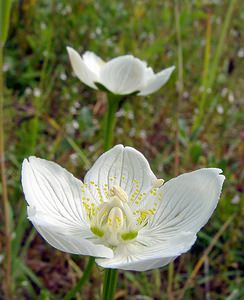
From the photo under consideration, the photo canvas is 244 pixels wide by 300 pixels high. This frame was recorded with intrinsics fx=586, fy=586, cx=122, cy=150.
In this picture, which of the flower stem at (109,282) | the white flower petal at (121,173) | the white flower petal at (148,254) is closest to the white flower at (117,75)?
the white flower petal at (121,173)

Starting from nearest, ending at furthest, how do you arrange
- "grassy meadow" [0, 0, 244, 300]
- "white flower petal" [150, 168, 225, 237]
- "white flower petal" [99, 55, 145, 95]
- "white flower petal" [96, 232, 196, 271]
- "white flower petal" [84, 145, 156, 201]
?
"white flower petal" [96, 232, 196, 271], "white flower petal" [150, 168, 225, 237], "white flower petal" [84, 145, 156, 201], "white flower petal" [99, 55, 145, 95], "grassy meadow" [0, 0, 244, 300]

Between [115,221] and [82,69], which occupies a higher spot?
[82,69]

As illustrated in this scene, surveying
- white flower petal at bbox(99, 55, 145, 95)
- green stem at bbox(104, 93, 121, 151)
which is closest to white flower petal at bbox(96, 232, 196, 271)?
green stem at bbox(104, 93, 121, 151)

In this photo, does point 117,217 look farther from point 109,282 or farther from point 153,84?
point 153,84

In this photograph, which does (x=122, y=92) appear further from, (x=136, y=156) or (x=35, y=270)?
(x=35, y=270)

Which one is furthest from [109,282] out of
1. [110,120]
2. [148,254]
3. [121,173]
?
[110,120]

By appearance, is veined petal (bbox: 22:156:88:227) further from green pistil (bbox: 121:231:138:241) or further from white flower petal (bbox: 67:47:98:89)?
white flower petal (bbox: 67:47:98:89)
